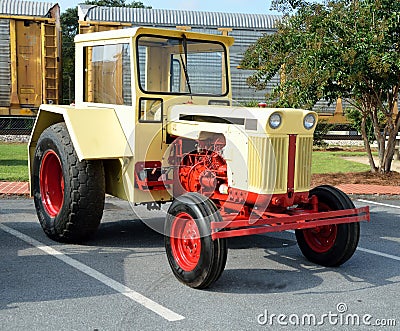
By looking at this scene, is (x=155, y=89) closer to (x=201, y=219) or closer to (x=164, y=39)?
(x=164, y=39)

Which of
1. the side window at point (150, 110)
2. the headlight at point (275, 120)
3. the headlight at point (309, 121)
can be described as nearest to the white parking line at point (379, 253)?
the headlight at point (309, 121)

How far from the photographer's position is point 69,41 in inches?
1145

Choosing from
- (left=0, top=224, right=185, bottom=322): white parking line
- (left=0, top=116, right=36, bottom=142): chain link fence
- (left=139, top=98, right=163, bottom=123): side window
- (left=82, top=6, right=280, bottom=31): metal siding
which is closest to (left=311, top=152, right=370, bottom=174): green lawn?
(left=82, top=6, right=280, bottom=31): metal siding

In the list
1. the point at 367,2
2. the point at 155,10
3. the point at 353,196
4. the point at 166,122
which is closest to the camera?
the point at 166,122

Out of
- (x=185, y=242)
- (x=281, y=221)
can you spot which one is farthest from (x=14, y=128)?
(x=281, y=221)

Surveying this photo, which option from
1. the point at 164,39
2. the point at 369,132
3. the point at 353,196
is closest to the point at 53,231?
the point at 164,39

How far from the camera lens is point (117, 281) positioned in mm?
5152

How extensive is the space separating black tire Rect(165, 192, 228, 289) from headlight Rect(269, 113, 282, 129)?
2.79 ft

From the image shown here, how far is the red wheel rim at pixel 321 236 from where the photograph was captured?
227 inches

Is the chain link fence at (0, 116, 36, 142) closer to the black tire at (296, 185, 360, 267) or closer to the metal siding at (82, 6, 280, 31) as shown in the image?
the metal siding at (82, 6, 280, 31)

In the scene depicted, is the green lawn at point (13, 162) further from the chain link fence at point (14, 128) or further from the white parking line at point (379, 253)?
the white parking line at point (379, 253)

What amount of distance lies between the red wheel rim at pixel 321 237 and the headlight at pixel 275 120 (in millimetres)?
1281

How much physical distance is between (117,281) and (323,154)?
501 inches

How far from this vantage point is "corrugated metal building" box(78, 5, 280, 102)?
17000 millimetres
